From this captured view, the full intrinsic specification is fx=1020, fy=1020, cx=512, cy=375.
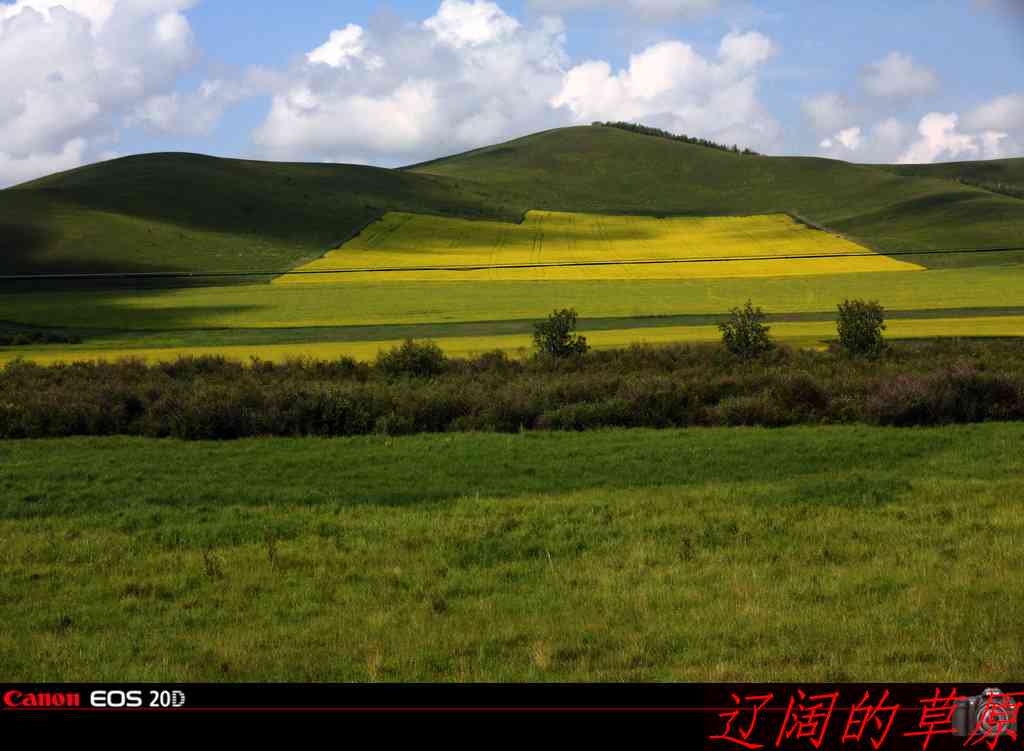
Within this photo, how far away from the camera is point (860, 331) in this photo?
33125 mm

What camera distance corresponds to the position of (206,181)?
4313 inches

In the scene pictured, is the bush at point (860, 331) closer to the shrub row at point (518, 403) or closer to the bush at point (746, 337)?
the bush at point (746, 337)

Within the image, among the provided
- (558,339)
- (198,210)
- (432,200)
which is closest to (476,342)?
(558,339)

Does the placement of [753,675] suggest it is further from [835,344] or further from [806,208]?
[806,208]

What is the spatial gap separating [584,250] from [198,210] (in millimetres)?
38429

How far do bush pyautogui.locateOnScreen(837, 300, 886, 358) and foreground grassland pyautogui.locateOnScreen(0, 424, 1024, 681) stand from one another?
16.1 m

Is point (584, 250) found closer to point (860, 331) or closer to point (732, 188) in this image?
point (860, 331)

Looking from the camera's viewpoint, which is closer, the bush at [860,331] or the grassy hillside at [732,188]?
the bush at [860,331]

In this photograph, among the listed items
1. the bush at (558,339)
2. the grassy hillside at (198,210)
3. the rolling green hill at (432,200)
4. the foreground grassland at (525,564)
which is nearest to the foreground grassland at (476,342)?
the bush at (558,339)

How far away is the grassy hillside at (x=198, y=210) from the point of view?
75.8 m
